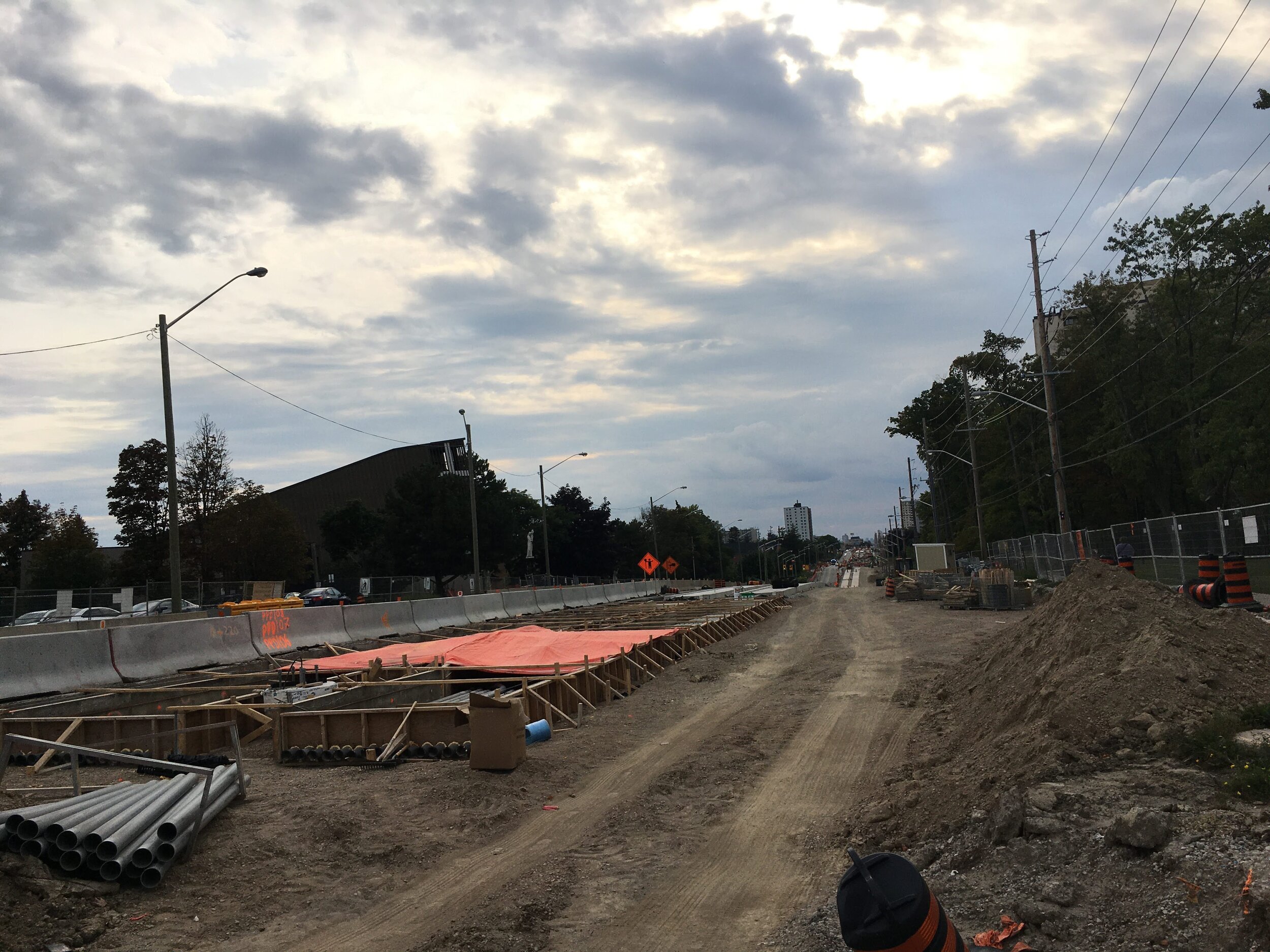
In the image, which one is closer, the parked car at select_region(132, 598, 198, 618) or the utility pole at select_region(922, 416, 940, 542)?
the parked car at select_region(132, 598, 198, 618)

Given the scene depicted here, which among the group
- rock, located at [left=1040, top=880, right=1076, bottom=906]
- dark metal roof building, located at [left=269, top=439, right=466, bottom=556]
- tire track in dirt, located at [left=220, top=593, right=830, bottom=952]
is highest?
dark metal roof building, located at [left=269, top=439, right=466, bottom=556]

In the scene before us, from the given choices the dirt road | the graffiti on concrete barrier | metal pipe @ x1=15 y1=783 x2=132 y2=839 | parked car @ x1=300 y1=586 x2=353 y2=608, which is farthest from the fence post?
parked car @ x1=300 y1=586 x2=353 y2=608

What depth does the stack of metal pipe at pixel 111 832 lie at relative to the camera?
648cm

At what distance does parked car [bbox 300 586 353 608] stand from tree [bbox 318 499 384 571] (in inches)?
1157

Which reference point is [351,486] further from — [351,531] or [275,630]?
[275,630]

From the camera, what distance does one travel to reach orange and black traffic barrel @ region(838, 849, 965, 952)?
4.09 meters

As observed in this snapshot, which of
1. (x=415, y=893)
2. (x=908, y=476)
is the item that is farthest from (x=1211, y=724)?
(x=908, y=476)

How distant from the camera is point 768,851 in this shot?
7.80 m

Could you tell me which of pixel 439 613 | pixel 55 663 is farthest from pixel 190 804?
pixel 439 613

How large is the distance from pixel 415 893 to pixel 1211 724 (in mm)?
6408

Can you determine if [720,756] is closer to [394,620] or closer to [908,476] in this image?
[394,620]

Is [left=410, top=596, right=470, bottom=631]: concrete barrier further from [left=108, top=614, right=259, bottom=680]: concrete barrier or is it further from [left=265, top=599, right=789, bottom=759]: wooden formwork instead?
[left=265, top=599, right=789, bottom=759]: wooden formwork

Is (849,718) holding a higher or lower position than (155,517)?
lower

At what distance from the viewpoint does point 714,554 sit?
576 feet
